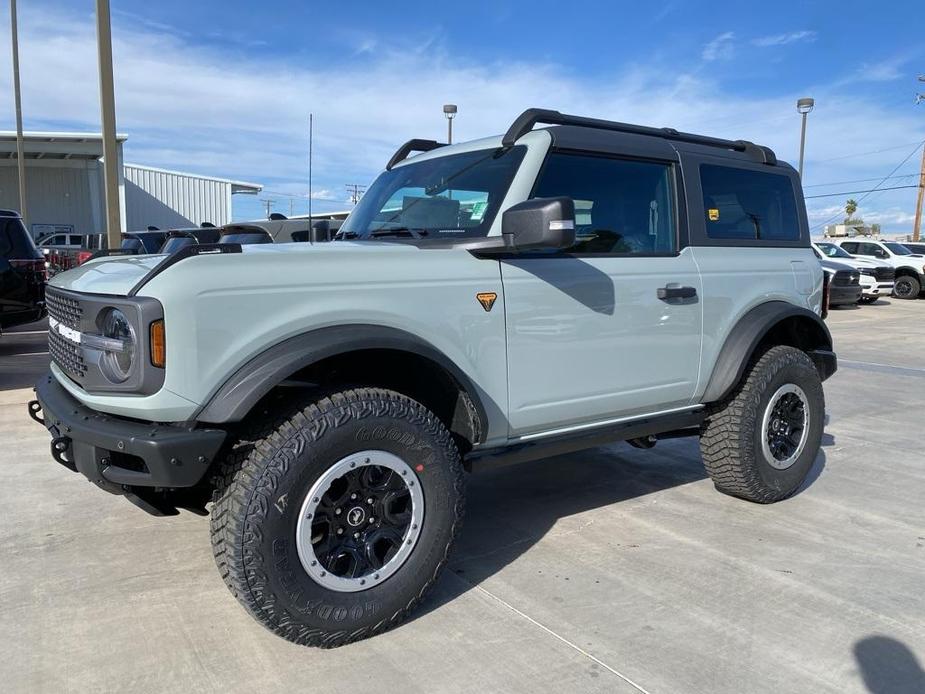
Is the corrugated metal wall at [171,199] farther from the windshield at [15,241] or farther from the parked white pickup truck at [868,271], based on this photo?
the windshield at [15,241]

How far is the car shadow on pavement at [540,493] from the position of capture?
357cm

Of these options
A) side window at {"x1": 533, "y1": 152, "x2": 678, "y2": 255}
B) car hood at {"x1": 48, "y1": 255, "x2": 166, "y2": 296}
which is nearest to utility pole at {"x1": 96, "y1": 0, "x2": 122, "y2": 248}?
car hood at {"x1": 48, "y1": 255, "x2": 166, "y2": 296}

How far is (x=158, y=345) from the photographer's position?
2455 millimetres

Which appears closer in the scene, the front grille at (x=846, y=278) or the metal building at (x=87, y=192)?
the front grille at (x=846, y=278)

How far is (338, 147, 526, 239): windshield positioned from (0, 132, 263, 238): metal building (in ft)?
115

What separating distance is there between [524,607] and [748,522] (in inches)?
66.9

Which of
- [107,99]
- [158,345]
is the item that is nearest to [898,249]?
[107,99]

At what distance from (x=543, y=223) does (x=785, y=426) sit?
2.55m

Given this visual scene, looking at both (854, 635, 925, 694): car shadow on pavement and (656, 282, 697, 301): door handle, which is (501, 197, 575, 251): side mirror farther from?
(854, 635, 925, 694): car shadow on pavement

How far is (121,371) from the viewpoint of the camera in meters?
2.58

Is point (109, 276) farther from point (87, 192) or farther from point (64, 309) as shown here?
point (87, 192)

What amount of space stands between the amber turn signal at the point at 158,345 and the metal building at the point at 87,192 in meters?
36.2

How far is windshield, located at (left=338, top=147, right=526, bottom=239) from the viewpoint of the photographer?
11.0 feet

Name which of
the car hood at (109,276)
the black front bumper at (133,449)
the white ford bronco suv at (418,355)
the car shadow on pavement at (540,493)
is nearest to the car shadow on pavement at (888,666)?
the white ford bronco suv at (418,355)
